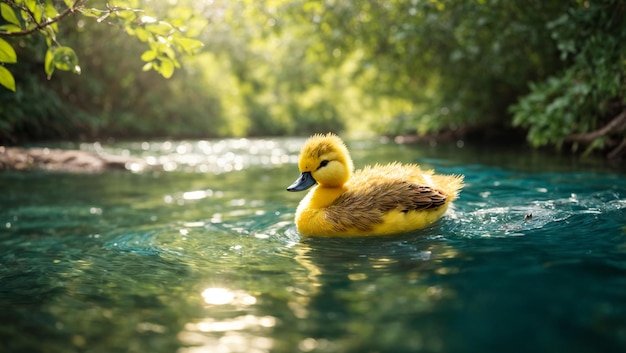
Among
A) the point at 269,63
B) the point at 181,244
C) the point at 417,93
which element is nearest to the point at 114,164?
the point at 181,244

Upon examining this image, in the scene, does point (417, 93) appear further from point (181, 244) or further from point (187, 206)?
point (181, 244)

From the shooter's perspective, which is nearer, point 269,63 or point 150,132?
point 150,132

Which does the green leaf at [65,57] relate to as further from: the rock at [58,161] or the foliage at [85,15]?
the rock at [58,161]

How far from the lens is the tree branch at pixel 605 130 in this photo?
32.6 feet

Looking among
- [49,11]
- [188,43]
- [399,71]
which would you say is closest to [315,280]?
[188,43]

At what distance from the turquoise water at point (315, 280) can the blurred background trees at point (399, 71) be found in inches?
83.4

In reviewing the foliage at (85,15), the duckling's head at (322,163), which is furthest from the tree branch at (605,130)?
the foliage at (85,15)

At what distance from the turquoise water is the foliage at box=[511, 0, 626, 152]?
7.21 ft

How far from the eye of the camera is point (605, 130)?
10.2 m

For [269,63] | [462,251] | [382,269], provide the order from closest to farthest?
[382,269] < [462,251] < [269,63]

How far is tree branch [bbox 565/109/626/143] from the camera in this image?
9938mm

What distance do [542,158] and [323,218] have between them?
8.50 m

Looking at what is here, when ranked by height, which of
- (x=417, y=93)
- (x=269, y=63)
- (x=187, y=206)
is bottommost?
(x=187, y=206)

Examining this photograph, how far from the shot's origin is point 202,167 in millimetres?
13648
